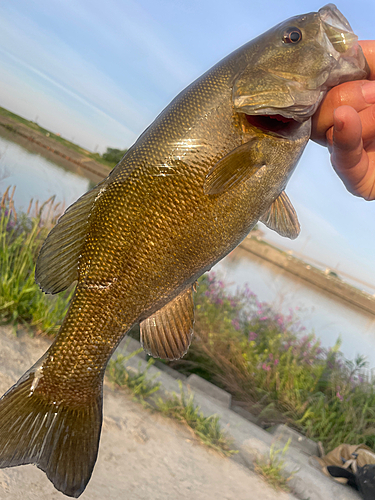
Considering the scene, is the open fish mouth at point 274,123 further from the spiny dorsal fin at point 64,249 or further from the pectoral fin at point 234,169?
the spiny dorsal fin at point 64,249

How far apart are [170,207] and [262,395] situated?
567 cm

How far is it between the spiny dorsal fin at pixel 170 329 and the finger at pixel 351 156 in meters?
0.87

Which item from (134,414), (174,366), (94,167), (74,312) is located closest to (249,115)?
(74,312)

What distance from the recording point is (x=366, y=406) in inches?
224

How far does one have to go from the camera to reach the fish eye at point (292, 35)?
150cm

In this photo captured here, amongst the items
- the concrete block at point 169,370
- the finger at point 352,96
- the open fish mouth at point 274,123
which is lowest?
the concrete block at point 169,370

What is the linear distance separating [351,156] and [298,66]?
1.50ft

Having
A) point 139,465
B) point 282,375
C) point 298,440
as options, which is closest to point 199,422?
point 139,465

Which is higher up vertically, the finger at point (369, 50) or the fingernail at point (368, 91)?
the finger at point (369, 50)

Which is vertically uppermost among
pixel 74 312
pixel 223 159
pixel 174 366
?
pixel 223 159

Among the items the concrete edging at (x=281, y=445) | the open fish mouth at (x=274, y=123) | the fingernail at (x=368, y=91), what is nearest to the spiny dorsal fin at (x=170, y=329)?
the open fish mouth at (x=274, y=123)

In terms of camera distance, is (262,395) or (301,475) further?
(262,395)

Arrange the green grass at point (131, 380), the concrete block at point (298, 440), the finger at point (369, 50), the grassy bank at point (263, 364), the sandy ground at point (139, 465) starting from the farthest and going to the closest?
the concrete block at point (298, 440), the grassy bank at point (263, 364), the green grass at point (131, 380), the sandy ground at point (139, 465), the finger at point (369, 50)

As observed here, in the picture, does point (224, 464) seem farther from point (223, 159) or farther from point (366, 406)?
point (223, 159)
